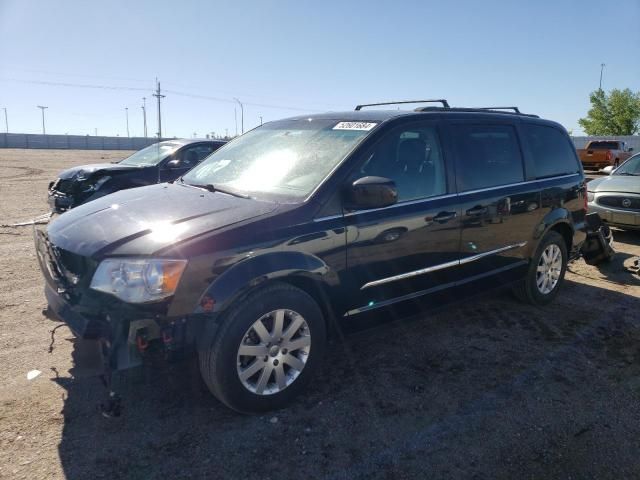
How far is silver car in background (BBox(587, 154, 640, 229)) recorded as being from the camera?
25.6 feet

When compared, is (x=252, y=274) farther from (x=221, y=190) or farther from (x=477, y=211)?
(x=477, y=211)

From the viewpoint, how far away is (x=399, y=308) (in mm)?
3557

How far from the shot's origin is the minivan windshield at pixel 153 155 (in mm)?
8500

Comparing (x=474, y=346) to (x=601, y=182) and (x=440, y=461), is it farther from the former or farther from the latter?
(x=601, y=182)

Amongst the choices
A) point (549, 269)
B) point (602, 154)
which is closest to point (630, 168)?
point (549, 269)

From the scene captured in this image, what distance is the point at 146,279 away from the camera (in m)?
2.56

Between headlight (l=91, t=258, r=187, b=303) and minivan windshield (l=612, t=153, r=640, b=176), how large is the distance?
911 cm

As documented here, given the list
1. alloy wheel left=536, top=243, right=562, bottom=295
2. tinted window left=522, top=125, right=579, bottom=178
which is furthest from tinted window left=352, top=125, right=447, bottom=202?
alloy wheel left=536, top=243, right=562, bottom=295

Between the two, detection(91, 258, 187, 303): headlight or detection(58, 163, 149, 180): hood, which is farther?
detection(58, 163, 149, 180): hood

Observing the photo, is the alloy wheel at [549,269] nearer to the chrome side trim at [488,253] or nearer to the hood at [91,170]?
the chrome side trim at [488,253]

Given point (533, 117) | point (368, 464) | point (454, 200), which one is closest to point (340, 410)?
point (368, 464)

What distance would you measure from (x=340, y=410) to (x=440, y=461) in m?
0.70

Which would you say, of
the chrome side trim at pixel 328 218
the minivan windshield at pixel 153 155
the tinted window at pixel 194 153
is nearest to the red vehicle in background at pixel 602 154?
the tinted window at pixel 194 153

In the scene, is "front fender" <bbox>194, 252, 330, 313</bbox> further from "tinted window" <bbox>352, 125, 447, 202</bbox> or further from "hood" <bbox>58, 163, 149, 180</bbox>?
"hood" <bbox>58, 163, 149, 180</bbox>
